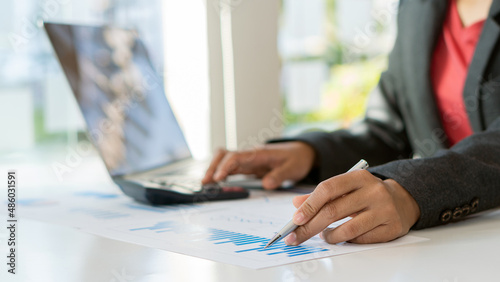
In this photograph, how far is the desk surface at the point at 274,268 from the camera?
53 cm

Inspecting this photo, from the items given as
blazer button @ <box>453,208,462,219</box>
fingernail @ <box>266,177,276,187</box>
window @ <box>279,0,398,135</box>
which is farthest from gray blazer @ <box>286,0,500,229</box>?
window @ <box>279,0,398,135</box>

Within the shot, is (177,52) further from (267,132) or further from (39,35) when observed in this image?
(39,35)

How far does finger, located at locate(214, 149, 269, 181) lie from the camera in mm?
1121

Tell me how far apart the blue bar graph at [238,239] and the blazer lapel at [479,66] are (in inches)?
25.6

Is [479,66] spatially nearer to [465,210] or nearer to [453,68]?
[453,68]

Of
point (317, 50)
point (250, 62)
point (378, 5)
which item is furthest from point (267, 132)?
point (378, 5)

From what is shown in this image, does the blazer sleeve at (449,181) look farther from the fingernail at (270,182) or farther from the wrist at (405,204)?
the fingernail at (270,182)

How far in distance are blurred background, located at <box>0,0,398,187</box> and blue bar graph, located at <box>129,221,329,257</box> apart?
469 mm

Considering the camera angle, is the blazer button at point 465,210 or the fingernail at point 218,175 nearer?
the blazer button at point 465,210

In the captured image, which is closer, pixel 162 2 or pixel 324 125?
pixel 162 2

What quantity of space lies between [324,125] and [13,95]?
2.89 meters

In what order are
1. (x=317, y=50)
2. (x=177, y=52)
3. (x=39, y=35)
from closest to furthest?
(x=177, y=52) < (x=39, y=35) < (x=317, y=50)

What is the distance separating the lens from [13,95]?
2.93 metres

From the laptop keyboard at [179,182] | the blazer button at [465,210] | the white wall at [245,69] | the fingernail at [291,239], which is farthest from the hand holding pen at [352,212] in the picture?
the white wall at [245,69]
